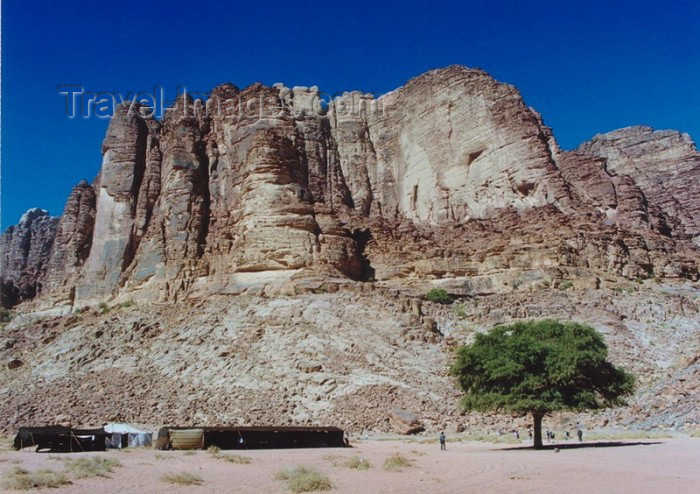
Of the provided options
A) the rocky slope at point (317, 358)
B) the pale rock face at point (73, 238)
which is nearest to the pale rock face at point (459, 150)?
the rocky slope at point (317, 358)

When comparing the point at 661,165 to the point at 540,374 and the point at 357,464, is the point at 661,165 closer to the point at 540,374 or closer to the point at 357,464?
the point at 540,374

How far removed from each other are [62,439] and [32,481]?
582 inches

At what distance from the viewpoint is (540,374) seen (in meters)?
30.0

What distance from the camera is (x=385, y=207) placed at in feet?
313

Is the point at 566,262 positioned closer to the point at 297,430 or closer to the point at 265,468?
the point at 297,430

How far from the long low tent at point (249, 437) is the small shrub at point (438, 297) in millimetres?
29491

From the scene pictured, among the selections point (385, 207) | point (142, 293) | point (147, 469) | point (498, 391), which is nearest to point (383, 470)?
point (147, 469)

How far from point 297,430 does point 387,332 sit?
17.6 meters

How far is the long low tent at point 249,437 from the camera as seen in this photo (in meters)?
30.7

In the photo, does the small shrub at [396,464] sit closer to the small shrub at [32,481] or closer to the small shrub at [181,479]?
the small shrub at [181,479]

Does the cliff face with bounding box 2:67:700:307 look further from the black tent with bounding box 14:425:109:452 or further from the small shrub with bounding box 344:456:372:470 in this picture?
the small shrub with bounding box 344:456:372:470

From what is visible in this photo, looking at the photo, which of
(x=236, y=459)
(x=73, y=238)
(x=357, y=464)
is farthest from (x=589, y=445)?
(x=73, y=238)

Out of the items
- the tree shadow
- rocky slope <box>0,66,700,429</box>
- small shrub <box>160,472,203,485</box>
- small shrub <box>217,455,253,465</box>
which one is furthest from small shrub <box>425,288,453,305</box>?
small shrub <box>160,472,203,485</box>

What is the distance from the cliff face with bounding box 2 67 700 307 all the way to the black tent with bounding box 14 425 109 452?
29279 mm
